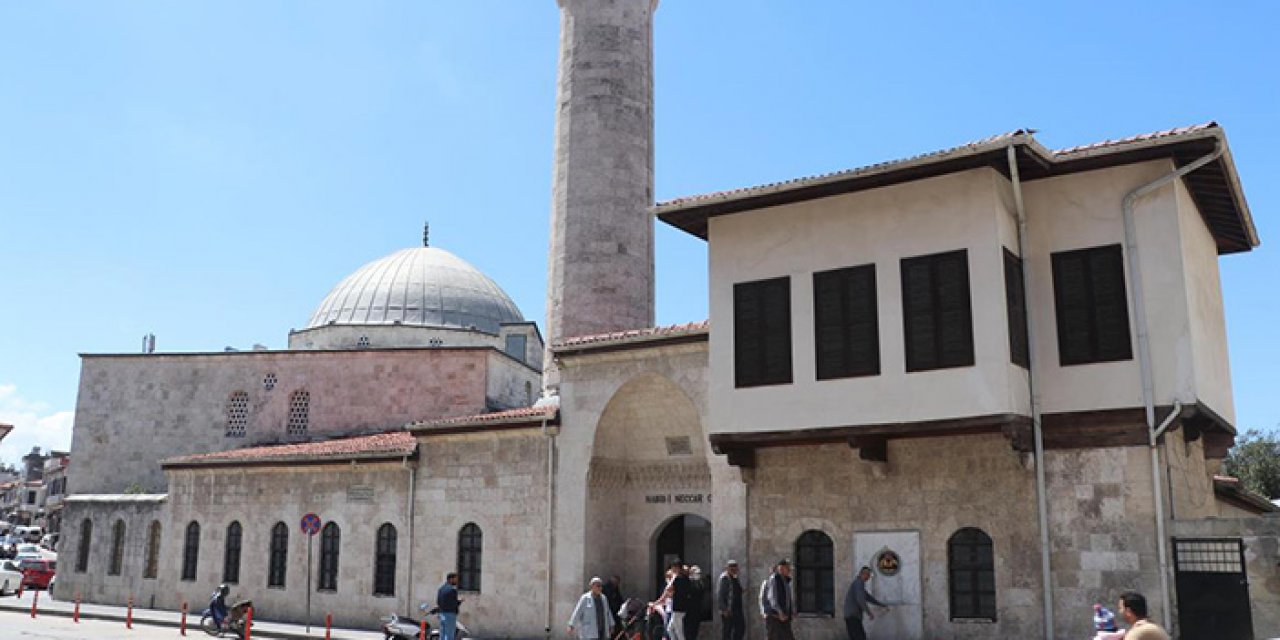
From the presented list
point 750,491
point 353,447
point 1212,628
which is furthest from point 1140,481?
point 353,447

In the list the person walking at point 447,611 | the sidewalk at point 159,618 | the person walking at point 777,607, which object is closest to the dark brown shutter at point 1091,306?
the person walking at point 777,607

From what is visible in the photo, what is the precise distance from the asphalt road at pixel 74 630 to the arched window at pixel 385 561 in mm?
2675

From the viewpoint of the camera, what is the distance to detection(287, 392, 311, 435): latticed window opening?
26.1 meters

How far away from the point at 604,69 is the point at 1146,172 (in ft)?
40.4

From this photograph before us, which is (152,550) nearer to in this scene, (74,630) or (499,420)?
(74,630)

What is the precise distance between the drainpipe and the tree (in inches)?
1080

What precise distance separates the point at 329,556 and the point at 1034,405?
1326 cm

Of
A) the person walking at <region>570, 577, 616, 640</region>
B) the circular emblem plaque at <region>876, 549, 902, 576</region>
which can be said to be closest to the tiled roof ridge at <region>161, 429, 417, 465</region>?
the person walking at <region>570, 577, 616, 640</region>

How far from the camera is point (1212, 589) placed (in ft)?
36.5

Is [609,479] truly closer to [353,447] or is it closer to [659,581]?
[659,581]

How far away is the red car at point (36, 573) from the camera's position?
3019cm

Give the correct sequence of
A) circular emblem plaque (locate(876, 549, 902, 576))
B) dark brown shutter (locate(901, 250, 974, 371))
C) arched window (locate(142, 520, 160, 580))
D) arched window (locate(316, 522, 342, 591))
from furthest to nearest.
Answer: arched window (locate(142, 520, 160, 580)) < arched window (locate(316, 522, 342, 591)) < circular emblem plaque (locate(876, 549, 902, 576)) < dark brown shutter (locate(901, 250, 974, 371))

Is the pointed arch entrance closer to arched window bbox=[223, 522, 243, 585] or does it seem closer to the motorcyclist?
the motorcyclist

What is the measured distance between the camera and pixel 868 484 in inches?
532
